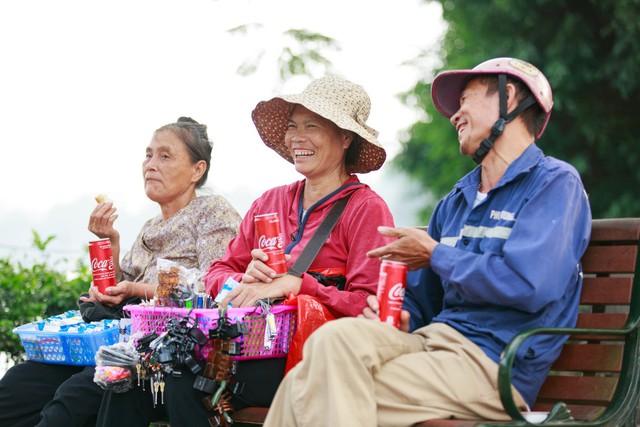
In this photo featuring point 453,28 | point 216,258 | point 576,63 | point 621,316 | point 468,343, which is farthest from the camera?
point 453,28

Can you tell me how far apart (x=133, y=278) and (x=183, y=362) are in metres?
1.55

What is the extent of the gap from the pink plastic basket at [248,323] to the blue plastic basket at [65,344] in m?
0.53

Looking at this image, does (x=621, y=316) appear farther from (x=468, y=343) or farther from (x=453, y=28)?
(x=453, y=28)

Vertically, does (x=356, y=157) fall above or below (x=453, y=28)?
below

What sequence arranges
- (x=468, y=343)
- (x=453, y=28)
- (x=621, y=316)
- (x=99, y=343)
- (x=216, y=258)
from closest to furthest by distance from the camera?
(x=468, y=343)
(x=621, y=316)
(x=99, y=343)
(x=216, y=258)
(x=453, y=28)

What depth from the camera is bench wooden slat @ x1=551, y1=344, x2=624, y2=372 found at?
336cm

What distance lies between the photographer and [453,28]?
483 inches

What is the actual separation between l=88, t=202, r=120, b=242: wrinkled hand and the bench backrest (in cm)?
252

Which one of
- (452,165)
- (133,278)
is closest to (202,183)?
(133,278)

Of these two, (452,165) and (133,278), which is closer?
(133,278)

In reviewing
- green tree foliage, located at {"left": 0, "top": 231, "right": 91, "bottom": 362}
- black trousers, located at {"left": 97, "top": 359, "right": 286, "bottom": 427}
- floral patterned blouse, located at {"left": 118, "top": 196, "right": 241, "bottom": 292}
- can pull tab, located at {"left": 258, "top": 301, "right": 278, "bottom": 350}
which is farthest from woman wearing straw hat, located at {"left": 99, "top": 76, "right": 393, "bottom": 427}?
green tree foliage, located at {"left": 0, "top": 231, "right": 91, "bottom": 362}

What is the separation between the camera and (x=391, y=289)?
3121mm

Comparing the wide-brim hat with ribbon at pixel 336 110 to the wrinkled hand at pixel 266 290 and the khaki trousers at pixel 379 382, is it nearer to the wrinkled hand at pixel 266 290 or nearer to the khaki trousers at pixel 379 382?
the wrinkled hand at pixel 266 290

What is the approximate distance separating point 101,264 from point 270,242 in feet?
4.23
